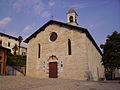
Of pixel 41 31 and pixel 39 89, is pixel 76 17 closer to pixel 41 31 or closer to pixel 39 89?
pixel 41 31

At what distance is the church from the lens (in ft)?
71.9

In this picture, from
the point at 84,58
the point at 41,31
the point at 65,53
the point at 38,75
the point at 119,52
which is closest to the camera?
the point at 119,52

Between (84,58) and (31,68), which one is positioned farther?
(31,68)

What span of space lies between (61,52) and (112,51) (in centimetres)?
761

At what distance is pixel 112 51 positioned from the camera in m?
20.6

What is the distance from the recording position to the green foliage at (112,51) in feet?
65.0

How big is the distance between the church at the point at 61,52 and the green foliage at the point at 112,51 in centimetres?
267

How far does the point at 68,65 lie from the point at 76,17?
11.0 m

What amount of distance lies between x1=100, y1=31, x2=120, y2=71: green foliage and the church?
2.67 m

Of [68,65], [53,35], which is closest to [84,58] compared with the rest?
[68,65]

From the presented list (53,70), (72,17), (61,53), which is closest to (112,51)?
(61,53)

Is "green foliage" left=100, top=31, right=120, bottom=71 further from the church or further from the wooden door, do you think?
the wooden door

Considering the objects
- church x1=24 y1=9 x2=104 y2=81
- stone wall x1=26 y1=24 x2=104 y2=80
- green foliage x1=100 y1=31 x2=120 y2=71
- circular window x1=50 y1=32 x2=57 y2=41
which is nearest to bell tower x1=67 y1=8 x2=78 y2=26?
church x1=24 y1=9 x2=104 y2=81

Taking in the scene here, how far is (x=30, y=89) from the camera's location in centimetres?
990
